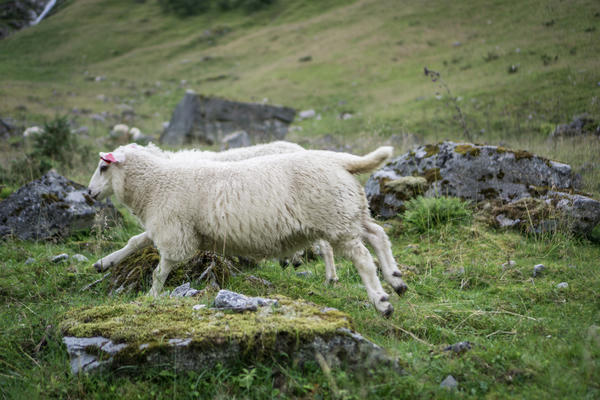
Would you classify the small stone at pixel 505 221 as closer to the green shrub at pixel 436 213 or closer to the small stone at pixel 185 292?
the green shrub at pixel 436 213

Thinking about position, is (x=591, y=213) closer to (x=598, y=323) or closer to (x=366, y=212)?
(x=598, y=323)

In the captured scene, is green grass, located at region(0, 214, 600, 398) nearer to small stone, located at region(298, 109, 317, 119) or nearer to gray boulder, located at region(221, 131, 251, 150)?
gray boulder, located at region(221, 131, 251, 150)

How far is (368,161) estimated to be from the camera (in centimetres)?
458

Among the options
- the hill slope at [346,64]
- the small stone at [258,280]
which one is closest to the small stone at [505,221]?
the hill slope at [346,64]

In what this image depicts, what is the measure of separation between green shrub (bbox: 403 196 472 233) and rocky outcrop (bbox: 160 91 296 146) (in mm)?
11917

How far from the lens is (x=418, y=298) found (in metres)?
4.82

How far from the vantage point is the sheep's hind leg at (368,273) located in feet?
13.6

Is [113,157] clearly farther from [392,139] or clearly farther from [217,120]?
[217,120]

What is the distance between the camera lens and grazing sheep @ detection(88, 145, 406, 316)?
176 inches

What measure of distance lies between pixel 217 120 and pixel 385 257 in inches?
656

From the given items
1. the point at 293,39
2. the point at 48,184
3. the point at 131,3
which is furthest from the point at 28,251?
the point at 131,3

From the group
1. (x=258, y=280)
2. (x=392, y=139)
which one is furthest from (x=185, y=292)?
(x=392, y=139)

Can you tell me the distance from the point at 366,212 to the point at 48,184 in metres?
6.58

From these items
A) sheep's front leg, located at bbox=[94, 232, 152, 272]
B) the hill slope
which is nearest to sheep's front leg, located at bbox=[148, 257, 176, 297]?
sheep's front leg, located at bbox=[94, 232, 152, 272]
